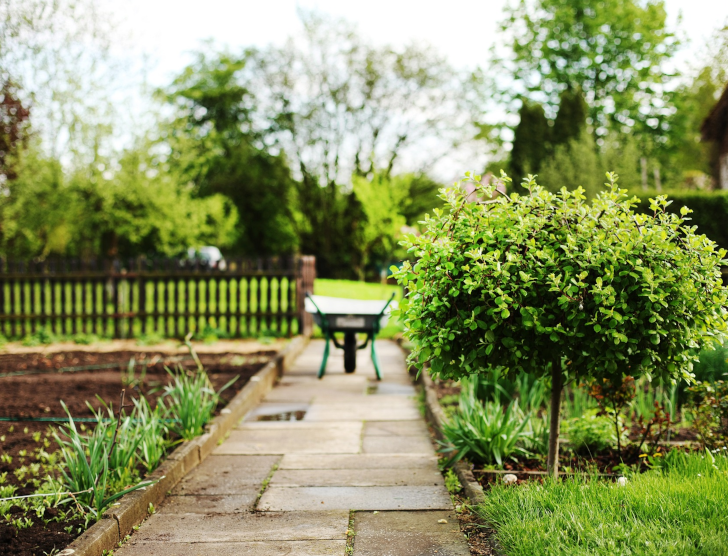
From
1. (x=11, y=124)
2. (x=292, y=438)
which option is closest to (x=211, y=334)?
(x=292, y=438)

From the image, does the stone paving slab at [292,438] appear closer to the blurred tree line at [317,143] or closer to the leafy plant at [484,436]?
the leafy plant at [484,436]

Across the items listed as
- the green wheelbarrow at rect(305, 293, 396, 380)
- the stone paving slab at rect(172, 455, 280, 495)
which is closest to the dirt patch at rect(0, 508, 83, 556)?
→ the stone paving slab at rect(172, 455, 280, 495)

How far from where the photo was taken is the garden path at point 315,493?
9.61 feet

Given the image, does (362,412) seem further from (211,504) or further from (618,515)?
(618,515)

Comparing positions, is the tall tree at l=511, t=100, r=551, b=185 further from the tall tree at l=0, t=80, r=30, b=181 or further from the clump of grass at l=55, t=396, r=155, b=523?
the clump of grass at l=55, t=396, r=155, b=523

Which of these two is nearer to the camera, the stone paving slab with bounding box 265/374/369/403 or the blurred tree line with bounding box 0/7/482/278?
the stone paving slab with bounding box 265/374/369/403

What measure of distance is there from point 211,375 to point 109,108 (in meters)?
10.6

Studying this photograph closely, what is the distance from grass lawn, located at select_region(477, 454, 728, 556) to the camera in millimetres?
2439

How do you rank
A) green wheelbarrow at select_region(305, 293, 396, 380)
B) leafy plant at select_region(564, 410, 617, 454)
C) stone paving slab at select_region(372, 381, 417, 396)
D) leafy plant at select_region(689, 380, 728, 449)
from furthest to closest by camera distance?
green wheelbarrow at select_region(305, 293, 396, 380), stone paving slab at select_region(372, 381, 417, 396), leafy plant at select_region(564, 410, 617, 454), leafy plant at select_region(689, 380, 728, 449)

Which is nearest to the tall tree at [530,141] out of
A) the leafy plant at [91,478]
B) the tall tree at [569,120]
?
the tall tree at [569,120]

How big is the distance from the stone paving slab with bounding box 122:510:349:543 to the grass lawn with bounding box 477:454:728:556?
0.77 meters

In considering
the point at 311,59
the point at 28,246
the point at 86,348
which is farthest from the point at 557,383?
the point at 311,59

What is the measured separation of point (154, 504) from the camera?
341 cm

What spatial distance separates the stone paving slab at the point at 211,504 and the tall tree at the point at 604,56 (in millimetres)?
25931
